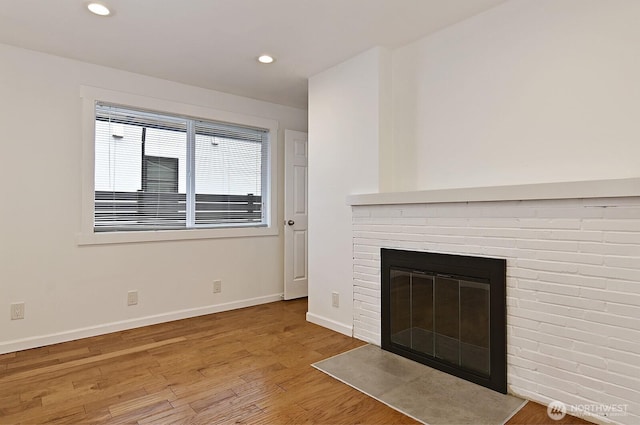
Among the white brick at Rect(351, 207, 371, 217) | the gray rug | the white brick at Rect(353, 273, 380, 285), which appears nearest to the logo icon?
the gray rug

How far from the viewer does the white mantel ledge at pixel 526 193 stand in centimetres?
178

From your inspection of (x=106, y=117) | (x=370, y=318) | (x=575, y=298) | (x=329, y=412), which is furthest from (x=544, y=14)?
(x=106, y=117)

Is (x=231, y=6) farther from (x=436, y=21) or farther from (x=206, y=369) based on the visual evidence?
(x=206, y=369)

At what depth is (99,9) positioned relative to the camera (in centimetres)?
244

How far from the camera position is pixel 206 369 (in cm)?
257

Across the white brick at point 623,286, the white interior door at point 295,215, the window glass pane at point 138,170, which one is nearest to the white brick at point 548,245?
the white brick at point 623,286

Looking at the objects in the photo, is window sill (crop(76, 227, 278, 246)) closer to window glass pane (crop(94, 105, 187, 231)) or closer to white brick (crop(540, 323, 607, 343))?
window glass pane (crop(94, 105, 187, 231))

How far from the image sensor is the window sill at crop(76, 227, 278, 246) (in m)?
3.31

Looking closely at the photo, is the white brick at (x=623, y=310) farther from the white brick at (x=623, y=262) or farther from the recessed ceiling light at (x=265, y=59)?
the recessed ceiling light at (x=265, y=59)

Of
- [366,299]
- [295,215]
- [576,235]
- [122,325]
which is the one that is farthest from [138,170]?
[576,235]

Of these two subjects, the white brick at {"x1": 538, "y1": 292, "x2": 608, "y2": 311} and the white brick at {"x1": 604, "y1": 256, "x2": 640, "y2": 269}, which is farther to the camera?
the white brick at {"x1": 538, "y1": 292, "x2": 608, "y2": 311}

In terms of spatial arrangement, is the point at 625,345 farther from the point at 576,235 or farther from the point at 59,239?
the point at 59,239

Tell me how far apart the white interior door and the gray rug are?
185 centimetres

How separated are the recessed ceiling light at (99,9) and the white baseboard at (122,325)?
8.31ft
